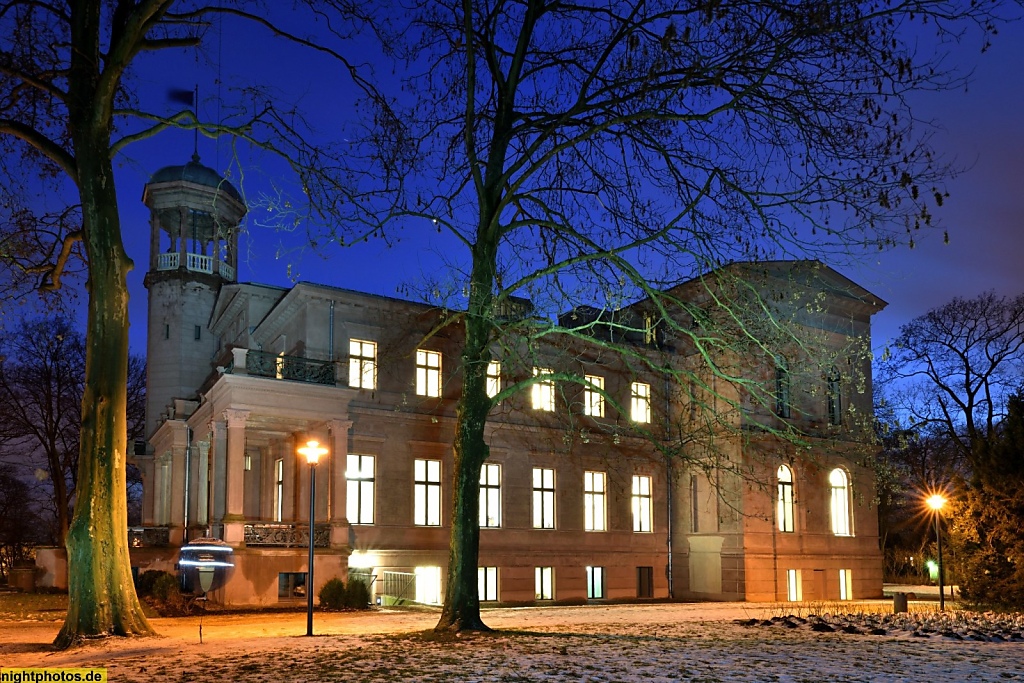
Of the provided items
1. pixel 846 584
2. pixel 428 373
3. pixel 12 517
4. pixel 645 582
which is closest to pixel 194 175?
pixel 428 373

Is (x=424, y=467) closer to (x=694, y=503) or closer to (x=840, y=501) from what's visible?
(x=694, y=503)

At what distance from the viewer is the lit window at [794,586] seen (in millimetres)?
35188

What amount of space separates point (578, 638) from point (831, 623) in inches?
218

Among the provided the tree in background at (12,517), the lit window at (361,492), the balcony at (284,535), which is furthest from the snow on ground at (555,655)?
the tree in background at (12,517)

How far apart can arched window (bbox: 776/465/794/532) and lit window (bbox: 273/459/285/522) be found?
18.0 m

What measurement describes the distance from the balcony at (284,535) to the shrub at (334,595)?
1.58 meters

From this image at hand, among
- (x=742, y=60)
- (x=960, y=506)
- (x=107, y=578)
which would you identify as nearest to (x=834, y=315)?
(x=960, y=506)

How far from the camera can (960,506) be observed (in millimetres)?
27781

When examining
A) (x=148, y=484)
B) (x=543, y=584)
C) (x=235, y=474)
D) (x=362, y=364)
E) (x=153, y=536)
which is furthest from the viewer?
(x=148, y=484)

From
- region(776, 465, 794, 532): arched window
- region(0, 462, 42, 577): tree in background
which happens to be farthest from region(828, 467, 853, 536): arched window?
region(0, 462, 42, 577): tree in background

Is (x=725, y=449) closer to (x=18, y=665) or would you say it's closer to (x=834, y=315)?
(x=834, y=315)

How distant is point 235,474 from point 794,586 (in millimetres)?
20623

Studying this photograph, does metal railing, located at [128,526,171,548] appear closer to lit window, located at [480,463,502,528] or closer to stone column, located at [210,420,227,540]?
stone column, located at [210,420,227,540]

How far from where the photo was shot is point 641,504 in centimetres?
3628
